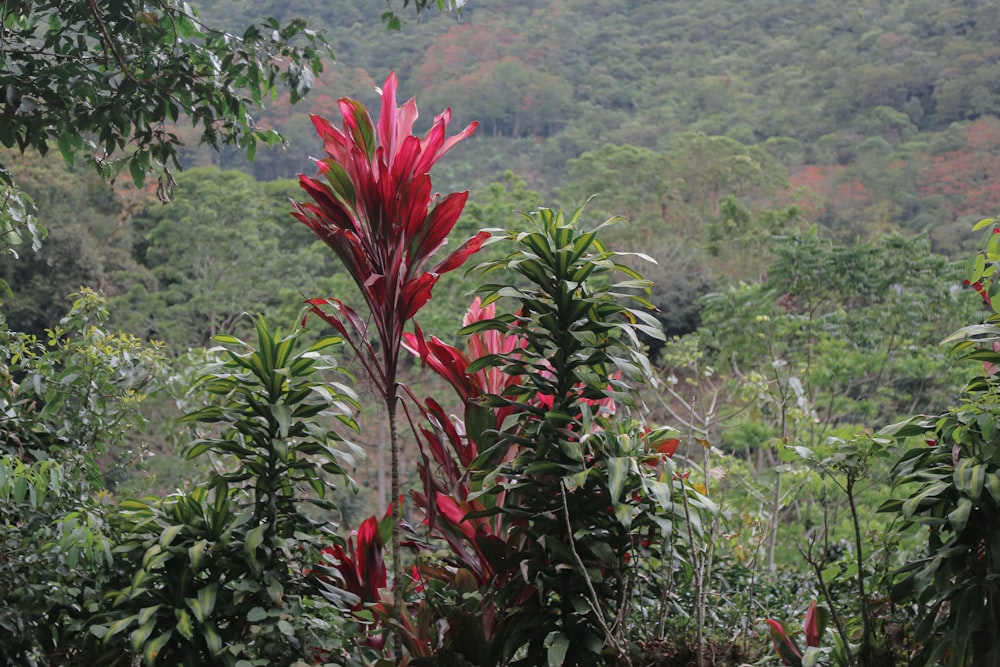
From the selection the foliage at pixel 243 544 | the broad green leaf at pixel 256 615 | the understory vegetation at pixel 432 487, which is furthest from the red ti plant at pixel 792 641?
the broad green leaf at pixel 256 615

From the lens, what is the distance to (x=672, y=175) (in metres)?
14.1

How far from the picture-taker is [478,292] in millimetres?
1688

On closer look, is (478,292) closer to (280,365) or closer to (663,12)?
(280,365)

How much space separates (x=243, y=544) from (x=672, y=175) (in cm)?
1328

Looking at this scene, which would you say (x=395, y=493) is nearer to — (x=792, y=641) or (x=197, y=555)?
(x=197, y=555)

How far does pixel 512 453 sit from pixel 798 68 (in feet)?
71.5

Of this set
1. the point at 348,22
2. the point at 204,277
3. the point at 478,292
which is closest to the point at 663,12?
the point at 348,22

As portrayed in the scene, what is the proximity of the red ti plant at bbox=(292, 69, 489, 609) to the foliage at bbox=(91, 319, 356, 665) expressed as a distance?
0.41ft

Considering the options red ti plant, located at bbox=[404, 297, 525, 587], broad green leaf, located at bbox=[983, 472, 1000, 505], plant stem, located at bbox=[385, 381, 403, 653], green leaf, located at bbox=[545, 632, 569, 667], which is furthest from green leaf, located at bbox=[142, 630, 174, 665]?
broad green leaf, located at bbox=[983, 472, 1000, 505]

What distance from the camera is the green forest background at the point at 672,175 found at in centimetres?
640

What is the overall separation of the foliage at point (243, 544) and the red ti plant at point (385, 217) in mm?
125

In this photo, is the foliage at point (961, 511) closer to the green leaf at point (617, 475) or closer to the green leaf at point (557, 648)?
the green leaf at point (617, 475)

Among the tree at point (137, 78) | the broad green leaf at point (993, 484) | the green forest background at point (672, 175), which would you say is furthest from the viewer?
the green forest background at point (672, 175)

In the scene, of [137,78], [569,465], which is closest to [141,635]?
[569,465]
